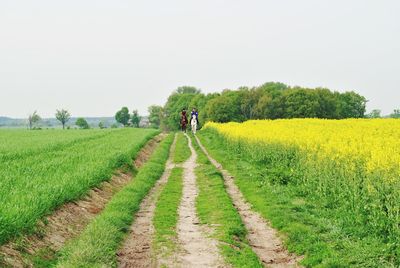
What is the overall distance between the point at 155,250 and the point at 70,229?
281 cm

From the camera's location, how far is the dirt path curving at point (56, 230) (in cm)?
870

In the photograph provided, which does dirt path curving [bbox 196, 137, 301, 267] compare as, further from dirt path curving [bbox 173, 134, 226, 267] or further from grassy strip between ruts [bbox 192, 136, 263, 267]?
dirt path curving [bbox 173, 134, 226, 267]

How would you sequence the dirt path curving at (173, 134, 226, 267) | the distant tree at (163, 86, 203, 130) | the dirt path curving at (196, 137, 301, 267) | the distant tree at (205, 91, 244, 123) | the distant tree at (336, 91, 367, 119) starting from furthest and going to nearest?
the distant tree at (163, 86, 203, 130)
the distant tree at (336, 91, 367, 119)
the distant tree at (205, 91, 244, 123)
the dirt path curving at (196, 137, 301, 267)
the dirt path curving at (173, 134, 226, 267)

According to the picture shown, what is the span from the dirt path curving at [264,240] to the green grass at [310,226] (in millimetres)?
235

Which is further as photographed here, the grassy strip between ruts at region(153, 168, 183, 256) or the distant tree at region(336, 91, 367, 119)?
the distant tree at region(336, 91, 367, 119)

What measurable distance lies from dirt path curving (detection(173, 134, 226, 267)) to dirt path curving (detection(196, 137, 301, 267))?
112cm

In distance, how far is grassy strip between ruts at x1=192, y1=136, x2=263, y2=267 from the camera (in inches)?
383

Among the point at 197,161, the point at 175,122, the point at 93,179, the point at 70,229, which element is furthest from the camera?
the point at 175,122

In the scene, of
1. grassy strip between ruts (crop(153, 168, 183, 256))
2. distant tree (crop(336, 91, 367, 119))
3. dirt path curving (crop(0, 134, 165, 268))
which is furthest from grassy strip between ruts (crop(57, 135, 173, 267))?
distant tree (crop(336, 91, 367, 119))

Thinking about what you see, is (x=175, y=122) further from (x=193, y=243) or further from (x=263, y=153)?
(x=193, y=243)

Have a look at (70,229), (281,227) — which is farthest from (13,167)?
(281,227)

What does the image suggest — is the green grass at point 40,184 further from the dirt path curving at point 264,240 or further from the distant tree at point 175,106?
the distant tree at point 175,106

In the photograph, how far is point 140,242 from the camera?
36.2 ft

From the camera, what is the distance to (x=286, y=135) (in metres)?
23.0
